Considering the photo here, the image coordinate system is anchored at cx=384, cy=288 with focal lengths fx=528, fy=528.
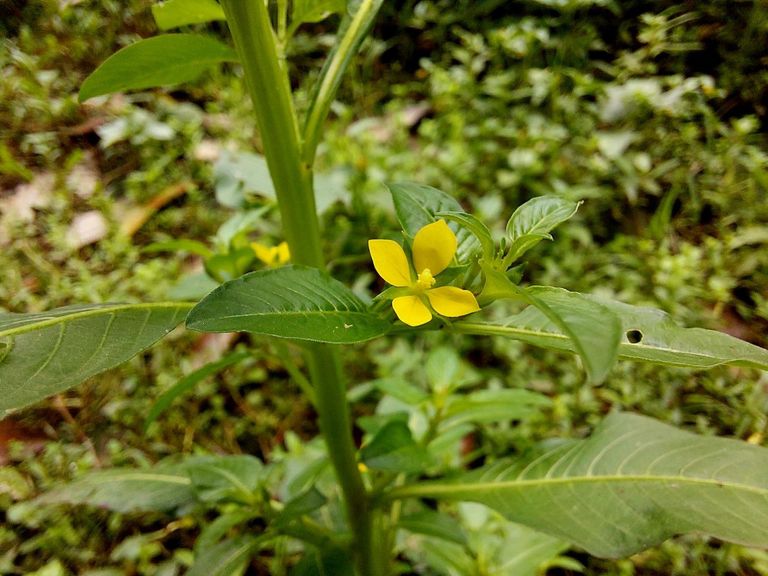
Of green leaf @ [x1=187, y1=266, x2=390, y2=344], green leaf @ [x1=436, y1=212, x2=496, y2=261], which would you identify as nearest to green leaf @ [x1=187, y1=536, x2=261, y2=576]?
green leaf @ [x1=187, y1=266, x2=390, y2=344]

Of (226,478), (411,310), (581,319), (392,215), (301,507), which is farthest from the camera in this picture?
(392,215)

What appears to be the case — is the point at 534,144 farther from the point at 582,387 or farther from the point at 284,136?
the point at 284,136

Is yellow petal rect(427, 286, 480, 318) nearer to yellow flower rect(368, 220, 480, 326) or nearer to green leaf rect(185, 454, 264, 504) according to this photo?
yellow flower rect(368, 220, 480, 326)

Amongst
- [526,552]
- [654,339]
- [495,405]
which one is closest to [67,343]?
[654,339]

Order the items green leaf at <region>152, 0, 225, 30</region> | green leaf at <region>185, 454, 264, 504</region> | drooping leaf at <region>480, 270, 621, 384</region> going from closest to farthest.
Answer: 1. drooping leaf at <region>480, 270, 621, 384</region>
2. green leaf at <region>152, 0, 225, 30</region>
3. green leaf at <region>185, 454, 264, 504</region>

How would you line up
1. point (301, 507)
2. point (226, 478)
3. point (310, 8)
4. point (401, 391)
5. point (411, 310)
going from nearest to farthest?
point (411, 310)
point (310, 8)
point (301, 507)
point (226, 478)
point (401, 391)

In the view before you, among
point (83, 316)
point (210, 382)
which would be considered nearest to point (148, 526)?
point (210, 382)

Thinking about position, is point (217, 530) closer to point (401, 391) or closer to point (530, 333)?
point (401, 391)
